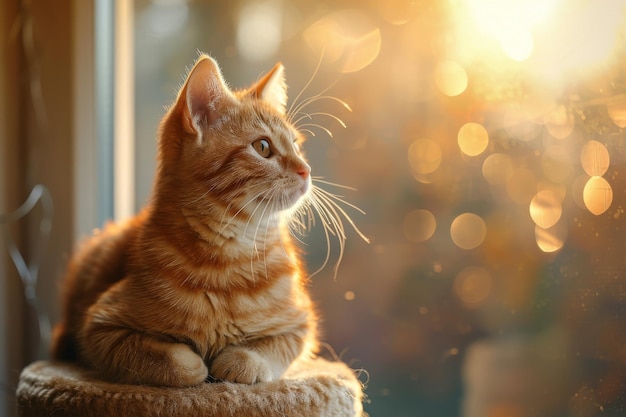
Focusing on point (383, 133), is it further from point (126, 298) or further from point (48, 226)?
point (48, 226)

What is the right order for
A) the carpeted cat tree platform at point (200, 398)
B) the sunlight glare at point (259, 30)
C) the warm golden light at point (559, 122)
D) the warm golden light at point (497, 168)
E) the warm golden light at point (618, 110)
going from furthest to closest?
the sunlight glare at point (259, 30)
the warm golden light at point (497, 168)
the warm golden light at point (559, 122)
the warm golden light at point (618, 110)
the carpeted cat tree platform at point (200, 398)

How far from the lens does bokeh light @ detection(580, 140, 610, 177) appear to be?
1.04 m

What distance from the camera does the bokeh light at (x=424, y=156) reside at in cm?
135

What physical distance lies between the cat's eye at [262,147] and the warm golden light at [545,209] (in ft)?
1.71

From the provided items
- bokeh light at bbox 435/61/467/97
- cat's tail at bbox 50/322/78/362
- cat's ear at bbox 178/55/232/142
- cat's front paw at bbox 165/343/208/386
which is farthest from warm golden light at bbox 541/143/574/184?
cat's tail at bbox 50/322/78/362

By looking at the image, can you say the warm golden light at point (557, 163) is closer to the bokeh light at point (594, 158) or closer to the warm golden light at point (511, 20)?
the bokeh light at point (594, 158)

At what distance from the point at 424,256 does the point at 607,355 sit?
1.42 feet

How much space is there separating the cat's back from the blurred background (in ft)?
1.24

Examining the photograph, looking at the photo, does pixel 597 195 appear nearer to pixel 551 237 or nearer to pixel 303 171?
pixel 551 237

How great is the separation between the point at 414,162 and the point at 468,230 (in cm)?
19

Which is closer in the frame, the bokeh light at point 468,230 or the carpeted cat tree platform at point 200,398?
the carpeted cat tree platform at point 200,398

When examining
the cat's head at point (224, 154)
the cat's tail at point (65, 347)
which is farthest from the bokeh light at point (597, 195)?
the cat's tail at point (65, 347)

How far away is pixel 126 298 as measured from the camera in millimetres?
1036

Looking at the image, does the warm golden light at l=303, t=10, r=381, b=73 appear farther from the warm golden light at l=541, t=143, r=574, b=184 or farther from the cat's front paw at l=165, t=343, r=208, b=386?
the cat's front paw at l=165, t=343, r=208, b=386
